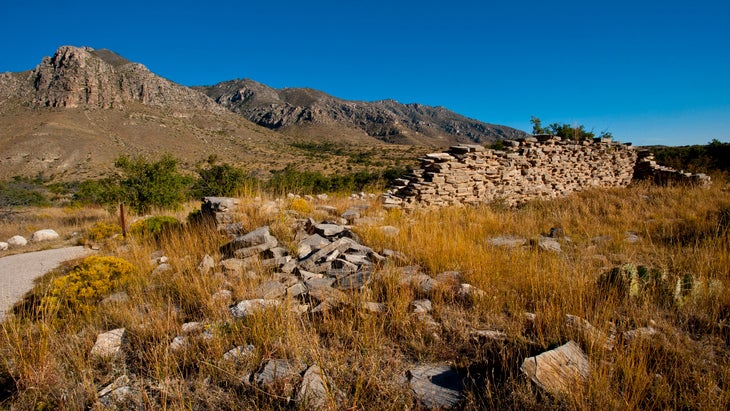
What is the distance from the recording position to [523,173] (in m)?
10.5

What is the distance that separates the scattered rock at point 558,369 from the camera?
1.91 m

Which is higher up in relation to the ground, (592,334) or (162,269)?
(592,334)

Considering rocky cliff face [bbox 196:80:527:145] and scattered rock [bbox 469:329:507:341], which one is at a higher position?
rocky cliff face [bbox 196:80:527:145]

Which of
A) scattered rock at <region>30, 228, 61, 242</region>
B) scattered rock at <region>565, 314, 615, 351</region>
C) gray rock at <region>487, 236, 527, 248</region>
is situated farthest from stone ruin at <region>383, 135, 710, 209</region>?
scattered rock at <region>30, 228, 61, 242</region>

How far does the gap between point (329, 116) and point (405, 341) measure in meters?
122

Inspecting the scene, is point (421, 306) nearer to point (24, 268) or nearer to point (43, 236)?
point (24, 268)

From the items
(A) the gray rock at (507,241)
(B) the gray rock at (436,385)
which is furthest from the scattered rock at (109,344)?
(A) the gray rock at (507,241)

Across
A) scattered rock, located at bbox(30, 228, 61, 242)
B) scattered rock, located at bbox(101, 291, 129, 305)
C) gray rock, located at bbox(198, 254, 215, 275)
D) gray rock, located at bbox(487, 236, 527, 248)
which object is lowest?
scattered rock, located at bbox(30, 228, 61, 242)

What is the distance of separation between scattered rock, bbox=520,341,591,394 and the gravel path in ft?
18.1

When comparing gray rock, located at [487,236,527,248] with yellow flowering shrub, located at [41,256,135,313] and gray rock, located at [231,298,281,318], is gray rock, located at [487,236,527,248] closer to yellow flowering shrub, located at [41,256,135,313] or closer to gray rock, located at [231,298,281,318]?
gray rock, located at [231,298,281,318]

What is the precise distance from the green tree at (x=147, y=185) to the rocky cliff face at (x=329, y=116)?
9723 centimetres

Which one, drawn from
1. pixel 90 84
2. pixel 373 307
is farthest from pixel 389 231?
pixel 90 84

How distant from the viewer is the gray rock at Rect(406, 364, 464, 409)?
1.99 metres

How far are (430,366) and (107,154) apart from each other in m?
60.0
